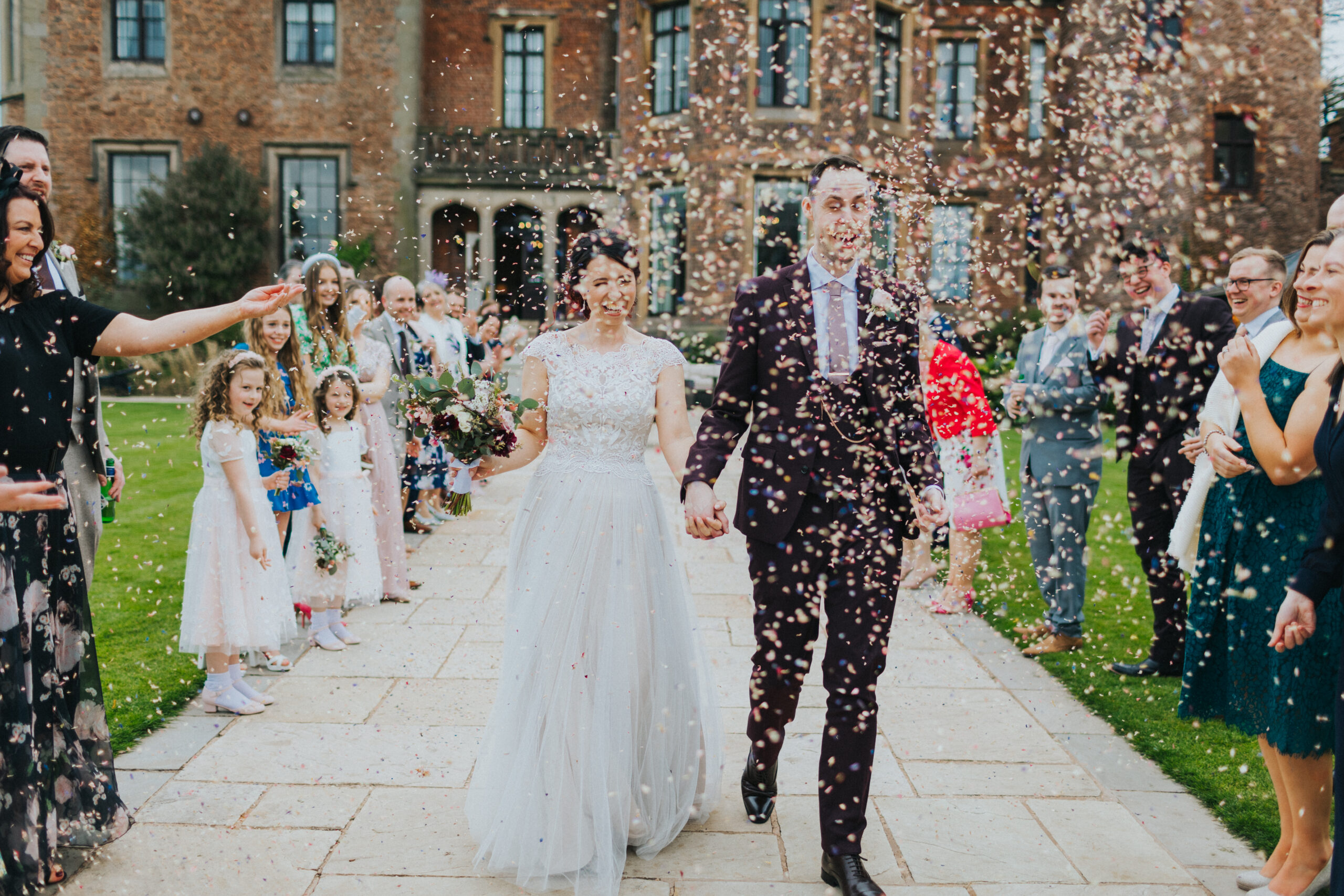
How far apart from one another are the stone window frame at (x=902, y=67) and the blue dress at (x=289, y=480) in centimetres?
1974

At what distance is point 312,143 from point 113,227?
551cm

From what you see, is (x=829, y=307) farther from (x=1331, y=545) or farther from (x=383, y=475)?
(x=383, y=475)

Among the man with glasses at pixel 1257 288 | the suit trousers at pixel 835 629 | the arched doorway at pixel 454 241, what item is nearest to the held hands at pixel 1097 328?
the man with glasses at pixel 1257 288

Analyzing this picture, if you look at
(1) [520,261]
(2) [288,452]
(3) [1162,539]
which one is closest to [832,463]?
(3) [1162,539]

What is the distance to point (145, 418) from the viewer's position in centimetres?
1773

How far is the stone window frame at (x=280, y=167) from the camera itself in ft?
84.7

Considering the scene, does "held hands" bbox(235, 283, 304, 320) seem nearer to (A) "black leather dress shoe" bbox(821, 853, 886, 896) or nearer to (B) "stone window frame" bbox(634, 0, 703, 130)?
(A) "black leather dress shoe" bbox(821, 853, 886, 896)

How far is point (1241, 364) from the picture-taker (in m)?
3.34

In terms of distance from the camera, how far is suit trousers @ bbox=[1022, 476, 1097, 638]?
20.0 feet

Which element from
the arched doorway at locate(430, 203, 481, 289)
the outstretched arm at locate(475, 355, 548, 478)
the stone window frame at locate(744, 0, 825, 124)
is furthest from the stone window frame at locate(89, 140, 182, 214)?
the outstretched arm at locate(475, 355, 548, 478)

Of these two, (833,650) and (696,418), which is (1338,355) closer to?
(833,650)

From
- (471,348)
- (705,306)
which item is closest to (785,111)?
(705,306)

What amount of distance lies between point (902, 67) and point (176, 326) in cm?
2432

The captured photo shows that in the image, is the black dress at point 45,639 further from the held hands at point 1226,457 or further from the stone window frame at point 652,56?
the stone window frame at point 652,56
